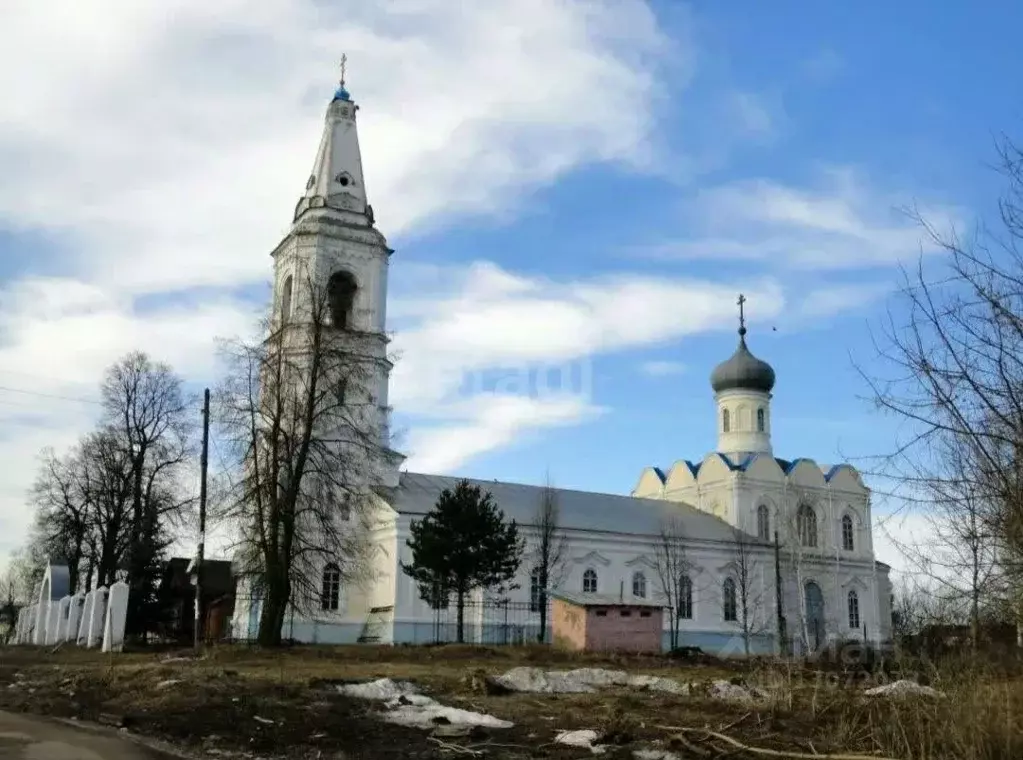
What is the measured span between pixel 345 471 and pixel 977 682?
2105cm

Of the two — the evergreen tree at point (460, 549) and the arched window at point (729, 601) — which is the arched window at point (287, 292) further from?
the arched window at point (729, 601)

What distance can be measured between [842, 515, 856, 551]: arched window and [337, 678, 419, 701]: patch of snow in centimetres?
4546

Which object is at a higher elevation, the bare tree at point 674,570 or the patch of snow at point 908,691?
the bare tree at point 674,570

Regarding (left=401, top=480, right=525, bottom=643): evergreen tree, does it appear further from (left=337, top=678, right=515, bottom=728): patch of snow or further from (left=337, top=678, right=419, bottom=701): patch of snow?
(left=337, top=678, right=419, bottom=701): patch of snow

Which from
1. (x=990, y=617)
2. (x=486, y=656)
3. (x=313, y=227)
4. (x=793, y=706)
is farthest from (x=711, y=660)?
(x=313, y=227)

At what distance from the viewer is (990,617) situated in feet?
30.0

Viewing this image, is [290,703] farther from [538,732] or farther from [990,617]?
[990,617]

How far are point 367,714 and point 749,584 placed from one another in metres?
40.7

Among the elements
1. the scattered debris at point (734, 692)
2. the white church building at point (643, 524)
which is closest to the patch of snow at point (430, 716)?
the scattered debris at point (734, 692)

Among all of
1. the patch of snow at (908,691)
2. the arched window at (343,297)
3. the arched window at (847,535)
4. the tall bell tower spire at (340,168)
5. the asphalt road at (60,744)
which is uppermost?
the tall bell tower spire at (340,168)

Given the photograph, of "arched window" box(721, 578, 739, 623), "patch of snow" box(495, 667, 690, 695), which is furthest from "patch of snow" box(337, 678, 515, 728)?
"arched window" box(721, 578, 739, 623)

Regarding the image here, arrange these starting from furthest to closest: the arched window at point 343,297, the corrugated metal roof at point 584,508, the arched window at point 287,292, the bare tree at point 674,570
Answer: the bare tree at point 674,570
the corrugated metal roof at point 584,508
the arched window at point 343,297
the arched window at point 287,292

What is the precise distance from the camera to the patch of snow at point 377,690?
45.4ft

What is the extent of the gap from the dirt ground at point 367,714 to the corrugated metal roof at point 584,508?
2408cm
